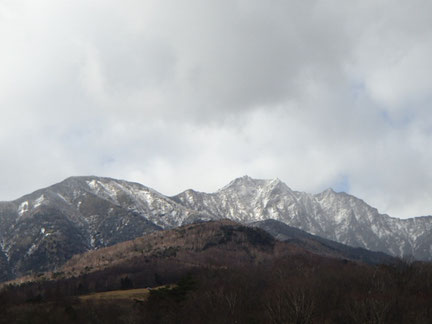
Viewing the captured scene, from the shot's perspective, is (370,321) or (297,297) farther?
(297,297)

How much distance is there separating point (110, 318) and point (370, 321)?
8327 cm

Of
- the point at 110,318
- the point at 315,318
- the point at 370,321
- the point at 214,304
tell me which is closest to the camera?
the point at 370,321

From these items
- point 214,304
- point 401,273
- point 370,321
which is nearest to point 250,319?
point 214,304

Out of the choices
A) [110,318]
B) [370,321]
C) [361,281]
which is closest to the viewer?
[370,321]

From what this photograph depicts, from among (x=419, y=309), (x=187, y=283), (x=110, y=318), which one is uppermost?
(x=187, y=283)

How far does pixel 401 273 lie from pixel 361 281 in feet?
66.4

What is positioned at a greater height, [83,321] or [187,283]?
[187,283]

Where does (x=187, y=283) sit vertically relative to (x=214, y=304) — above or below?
above

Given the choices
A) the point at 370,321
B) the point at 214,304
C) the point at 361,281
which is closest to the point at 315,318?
the point at 370,321

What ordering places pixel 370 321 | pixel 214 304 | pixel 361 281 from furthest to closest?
pixel 361 281 < pixel 214 304 < pixel 370 321

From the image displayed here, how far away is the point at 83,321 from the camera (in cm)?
12975

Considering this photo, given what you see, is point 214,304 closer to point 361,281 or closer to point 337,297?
point 337,297

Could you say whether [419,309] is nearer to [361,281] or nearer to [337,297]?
[337,297]

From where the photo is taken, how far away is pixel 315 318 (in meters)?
118
